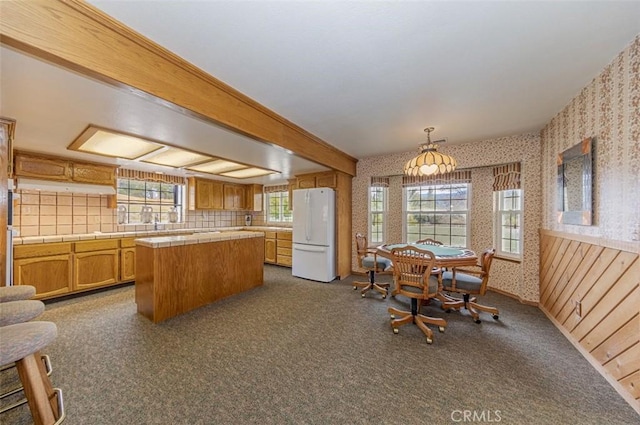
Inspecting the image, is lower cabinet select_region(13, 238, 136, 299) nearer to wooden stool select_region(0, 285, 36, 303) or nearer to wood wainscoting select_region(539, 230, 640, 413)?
wooden stool select_region(0, 285, 36, 303)

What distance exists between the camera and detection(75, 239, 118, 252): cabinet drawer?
141 inches

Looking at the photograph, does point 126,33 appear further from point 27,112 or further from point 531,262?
point 531,262

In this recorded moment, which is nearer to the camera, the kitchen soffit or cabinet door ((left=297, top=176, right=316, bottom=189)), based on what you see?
the kitchen soffit

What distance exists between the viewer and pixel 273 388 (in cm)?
171

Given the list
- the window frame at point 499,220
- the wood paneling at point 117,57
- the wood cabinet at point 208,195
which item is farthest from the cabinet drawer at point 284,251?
the window frame at point 499,220

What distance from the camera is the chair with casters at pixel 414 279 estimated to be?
239 centimetres

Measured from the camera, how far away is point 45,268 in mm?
3258

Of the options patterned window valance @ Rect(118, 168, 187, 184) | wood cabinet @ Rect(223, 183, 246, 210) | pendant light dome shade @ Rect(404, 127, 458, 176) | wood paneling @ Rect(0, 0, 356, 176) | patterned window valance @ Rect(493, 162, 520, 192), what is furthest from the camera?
wood cabinet @ Rect(223, 183, 246, 210)

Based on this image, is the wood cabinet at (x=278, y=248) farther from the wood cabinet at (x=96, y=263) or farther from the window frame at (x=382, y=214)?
the wood cabinet at (x=96, y=263)

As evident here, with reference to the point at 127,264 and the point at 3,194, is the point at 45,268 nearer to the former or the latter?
the point at 127,264

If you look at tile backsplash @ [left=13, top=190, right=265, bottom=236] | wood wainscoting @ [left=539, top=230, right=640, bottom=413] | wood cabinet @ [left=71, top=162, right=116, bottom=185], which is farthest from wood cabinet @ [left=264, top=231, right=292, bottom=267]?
wood wainscoting @ [left=539, top=230, right=640, bottom=413]

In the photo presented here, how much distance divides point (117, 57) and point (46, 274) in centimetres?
368

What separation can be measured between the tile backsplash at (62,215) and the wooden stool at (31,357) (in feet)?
11.3

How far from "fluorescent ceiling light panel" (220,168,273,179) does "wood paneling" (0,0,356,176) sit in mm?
2603
